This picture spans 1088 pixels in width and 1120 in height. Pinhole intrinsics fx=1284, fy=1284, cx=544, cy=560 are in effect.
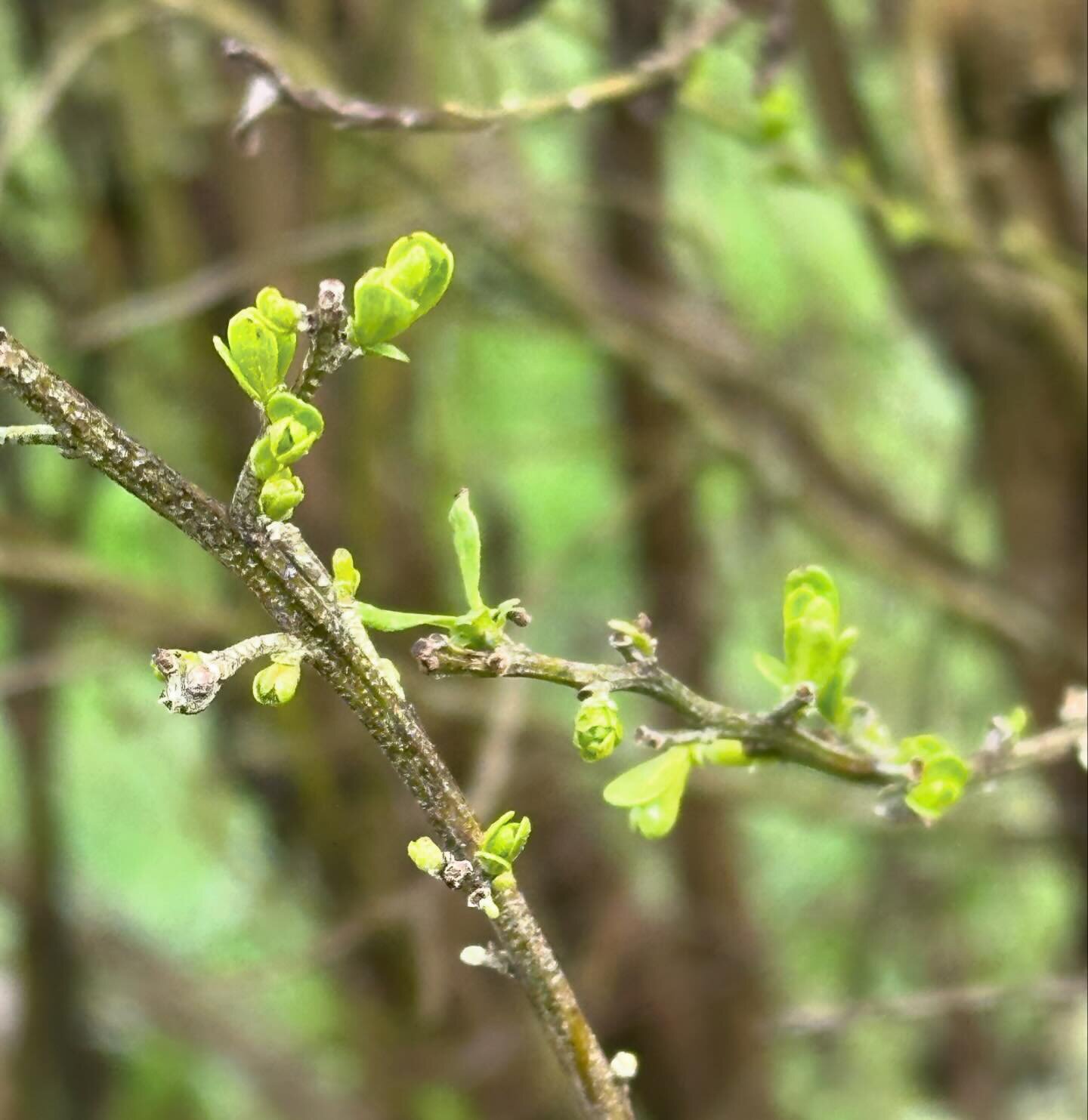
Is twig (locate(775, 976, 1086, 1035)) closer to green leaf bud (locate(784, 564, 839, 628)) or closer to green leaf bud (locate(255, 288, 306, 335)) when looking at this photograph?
green leaf bud (locate(784, 564, 839, 628))

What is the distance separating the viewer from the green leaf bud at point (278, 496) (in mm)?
158

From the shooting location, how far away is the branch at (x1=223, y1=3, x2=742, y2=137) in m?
0.28

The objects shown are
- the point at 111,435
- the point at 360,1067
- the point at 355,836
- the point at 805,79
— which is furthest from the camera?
the point at 360,1067

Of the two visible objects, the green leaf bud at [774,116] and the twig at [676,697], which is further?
the green leaf bud at [774,116]

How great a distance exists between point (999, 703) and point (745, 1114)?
1.26ft

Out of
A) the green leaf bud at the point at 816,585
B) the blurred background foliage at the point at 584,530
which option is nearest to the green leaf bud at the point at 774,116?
the blurred background foliage at the point at 584,530

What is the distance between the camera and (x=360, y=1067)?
0.97m

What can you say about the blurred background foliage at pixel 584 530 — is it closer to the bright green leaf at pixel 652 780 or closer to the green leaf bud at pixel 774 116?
the green leaf bud at pixel 774 116

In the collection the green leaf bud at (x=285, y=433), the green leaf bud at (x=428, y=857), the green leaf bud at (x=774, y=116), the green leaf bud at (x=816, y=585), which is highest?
the green leaf bud at (x=774, y=116)

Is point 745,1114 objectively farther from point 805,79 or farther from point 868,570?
point 805,79

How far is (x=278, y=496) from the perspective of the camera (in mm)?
158

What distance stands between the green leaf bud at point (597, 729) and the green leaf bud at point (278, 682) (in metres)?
0.04

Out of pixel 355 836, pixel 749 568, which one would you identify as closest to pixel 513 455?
pixel 749 568

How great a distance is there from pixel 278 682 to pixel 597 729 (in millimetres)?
51
